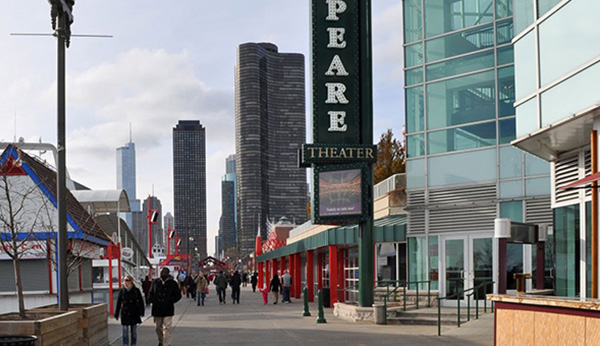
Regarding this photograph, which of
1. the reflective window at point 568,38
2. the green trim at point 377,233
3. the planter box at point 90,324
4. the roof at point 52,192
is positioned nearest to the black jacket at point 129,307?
the planter box at point 90,324

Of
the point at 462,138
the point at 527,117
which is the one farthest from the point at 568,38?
the point at 462,138

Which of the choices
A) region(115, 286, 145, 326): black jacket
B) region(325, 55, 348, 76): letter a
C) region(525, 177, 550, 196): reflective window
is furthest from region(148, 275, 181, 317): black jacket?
region(525, 177, 550, 196): reflective window

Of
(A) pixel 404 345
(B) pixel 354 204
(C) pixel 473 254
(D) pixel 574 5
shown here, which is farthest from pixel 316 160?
(D) pixel 574 5

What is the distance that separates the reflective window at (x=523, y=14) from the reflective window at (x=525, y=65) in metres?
0.28

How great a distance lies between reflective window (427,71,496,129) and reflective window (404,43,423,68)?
113 centimetres

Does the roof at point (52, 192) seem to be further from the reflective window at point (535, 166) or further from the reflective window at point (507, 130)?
the reflective window at point (535, 166)

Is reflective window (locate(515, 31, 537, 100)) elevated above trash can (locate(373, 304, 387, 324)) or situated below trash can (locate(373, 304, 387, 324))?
above

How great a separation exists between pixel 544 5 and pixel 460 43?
12265 mm

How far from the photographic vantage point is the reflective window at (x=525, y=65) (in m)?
15.7

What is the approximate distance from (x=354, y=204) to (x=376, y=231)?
4107mm

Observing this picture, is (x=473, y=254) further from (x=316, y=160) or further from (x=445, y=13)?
(x=445, y=13)

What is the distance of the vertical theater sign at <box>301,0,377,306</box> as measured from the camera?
2641 centimetres

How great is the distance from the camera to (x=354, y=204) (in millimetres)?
26406

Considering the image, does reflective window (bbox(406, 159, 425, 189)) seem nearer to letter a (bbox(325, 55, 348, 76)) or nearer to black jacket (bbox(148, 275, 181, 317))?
letter a (bbox(325, 55, 348, 76))
